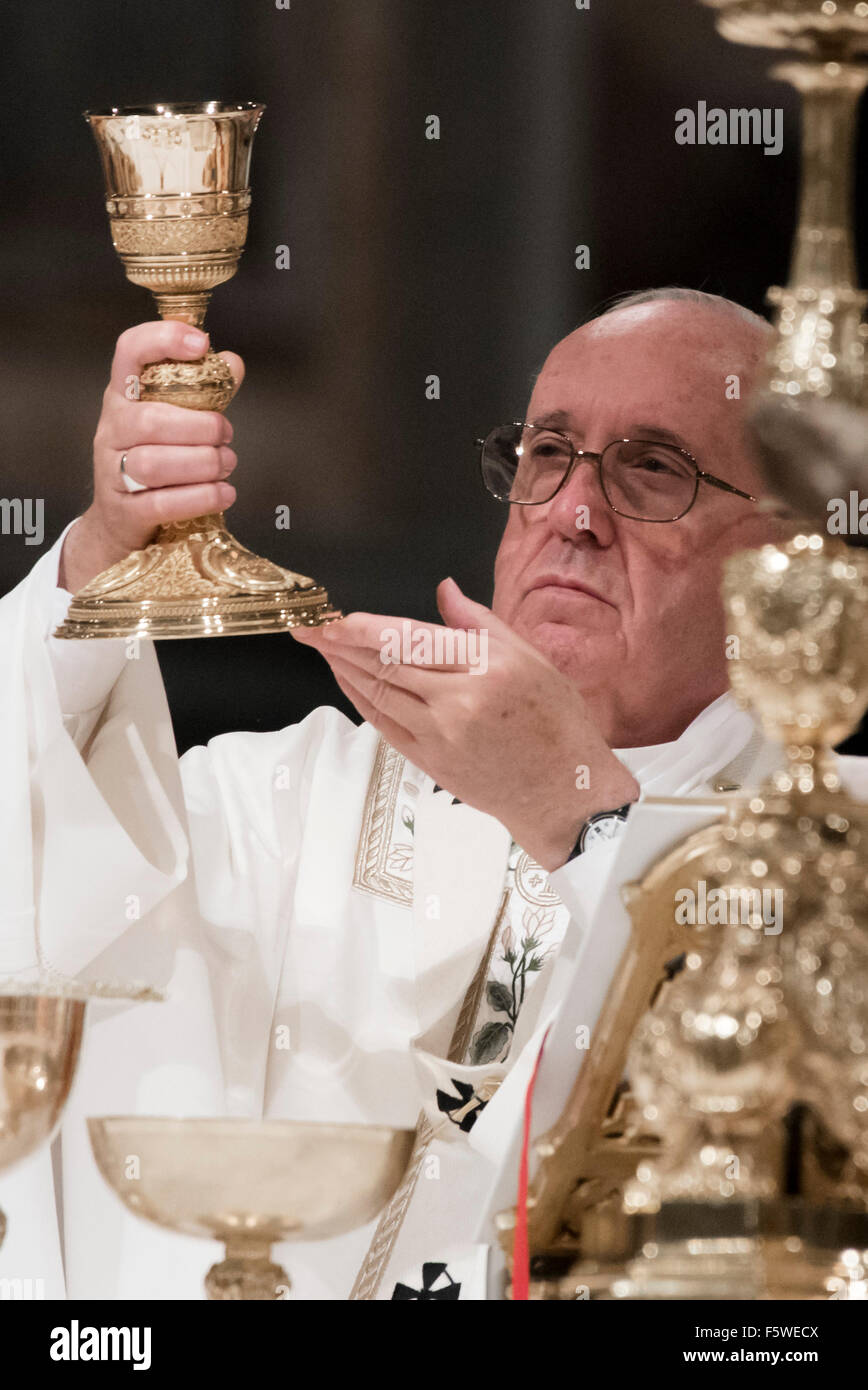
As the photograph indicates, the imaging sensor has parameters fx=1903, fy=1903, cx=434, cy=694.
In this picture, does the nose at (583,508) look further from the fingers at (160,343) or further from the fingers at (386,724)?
the fingers at (160,343)

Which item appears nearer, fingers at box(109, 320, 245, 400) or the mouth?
fingers at box(109, 320, 245, 400)

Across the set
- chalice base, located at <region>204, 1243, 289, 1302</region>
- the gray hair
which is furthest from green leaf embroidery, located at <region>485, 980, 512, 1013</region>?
chalice base, located at <region>204, 1243, 289, 1302</region>

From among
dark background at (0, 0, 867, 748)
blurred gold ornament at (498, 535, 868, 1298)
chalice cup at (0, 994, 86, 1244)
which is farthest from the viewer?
dark background at (0, 0, 867, 748)

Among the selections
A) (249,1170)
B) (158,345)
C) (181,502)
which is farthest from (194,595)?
(249,1170)

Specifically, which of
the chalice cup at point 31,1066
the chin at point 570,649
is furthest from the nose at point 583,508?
the chalice cup at point 31,1066

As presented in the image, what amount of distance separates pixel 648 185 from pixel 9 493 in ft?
3.37

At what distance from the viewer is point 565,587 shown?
2.31 meters

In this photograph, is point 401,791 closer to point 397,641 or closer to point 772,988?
point 397,641

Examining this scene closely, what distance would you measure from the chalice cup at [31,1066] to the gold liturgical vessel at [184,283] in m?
0.40

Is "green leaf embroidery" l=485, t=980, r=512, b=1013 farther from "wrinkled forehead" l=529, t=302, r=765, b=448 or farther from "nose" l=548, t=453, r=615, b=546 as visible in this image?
"wrinkled forehead" l=529, t=302, r=765, b=448

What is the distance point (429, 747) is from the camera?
182cm

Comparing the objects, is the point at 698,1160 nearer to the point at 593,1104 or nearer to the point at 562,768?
the point at 593,1104

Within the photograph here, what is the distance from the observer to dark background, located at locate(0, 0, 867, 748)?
2.68 metres

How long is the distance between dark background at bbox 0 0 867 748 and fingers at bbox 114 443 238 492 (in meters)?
1.11
